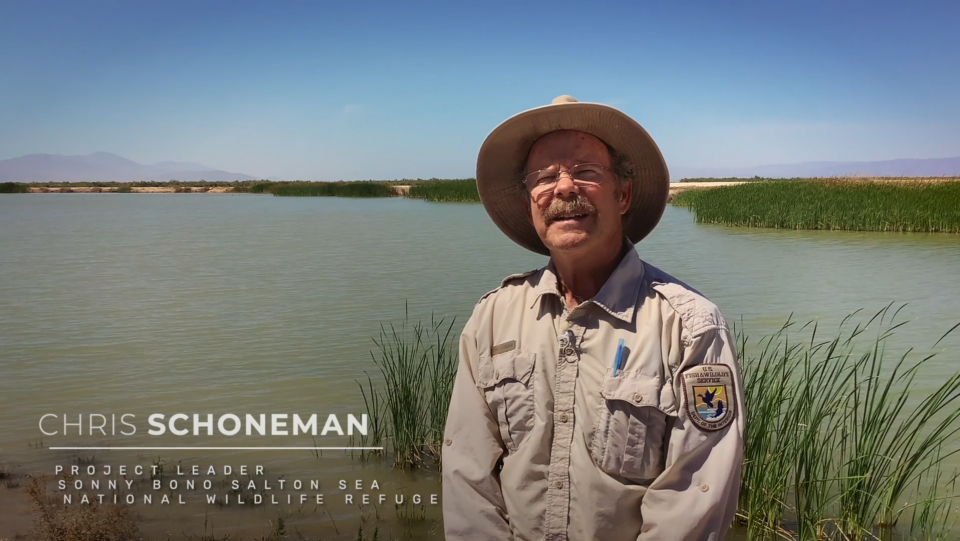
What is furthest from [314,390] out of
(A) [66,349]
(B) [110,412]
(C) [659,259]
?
(C) [659,259]

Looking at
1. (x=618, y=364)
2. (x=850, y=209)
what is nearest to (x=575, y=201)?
(x=618, y=364)

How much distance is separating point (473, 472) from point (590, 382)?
357mm

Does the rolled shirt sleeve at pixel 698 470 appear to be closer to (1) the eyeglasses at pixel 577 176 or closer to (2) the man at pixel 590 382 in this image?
(2) the man at pixel 590 382

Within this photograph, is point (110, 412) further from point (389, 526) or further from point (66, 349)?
point (389, 526)

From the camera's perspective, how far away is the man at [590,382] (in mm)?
1717

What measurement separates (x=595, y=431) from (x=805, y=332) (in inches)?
253

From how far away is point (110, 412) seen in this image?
18.0 ft

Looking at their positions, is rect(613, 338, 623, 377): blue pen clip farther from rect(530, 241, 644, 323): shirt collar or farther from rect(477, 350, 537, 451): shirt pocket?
rect(477, 350, 537, 451): shirt pocket

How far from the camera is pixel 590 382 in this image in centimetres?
185

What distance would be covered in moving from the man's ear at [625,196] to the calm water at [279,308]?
2215 millimetres

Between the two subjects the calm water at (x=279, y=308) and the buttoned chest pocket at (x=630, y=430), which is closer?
the buttoned chest pocket at (x=630, y=430)

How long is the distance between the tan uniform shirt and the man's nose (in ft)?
0.69

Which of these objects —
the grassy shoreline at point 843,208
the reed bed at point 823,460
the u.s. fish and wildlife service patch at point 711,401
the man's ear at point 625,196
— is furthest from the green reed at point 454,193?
the u.s. fish and wildlife service patch at point 711,401

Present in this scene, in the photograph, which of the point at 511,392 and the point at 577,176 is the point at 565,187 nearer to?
the point at 577,176
